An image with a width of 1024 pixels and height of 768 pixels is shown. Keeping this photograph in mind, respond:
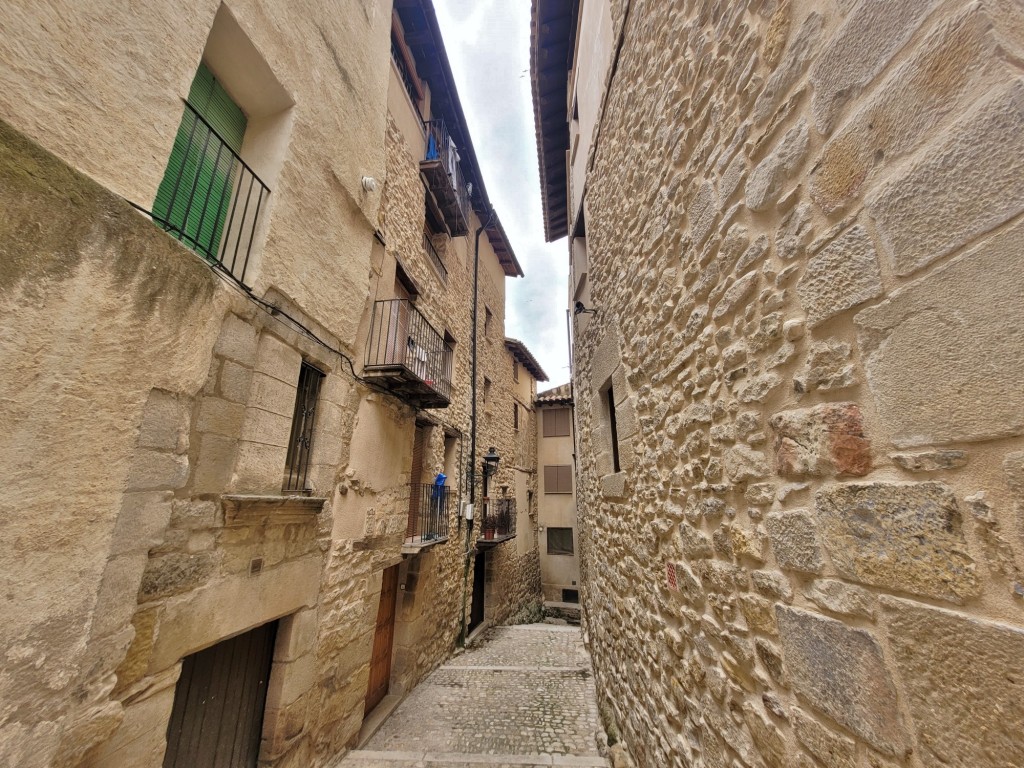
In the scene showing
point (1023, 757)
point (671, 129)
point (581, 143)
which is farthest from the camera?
point (581, 143)

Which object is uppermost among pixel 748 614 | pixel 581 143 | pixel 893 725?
pixel 581 143

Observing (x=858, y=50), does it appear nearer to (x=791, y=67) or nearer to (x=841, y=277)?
(x=791, y=67)

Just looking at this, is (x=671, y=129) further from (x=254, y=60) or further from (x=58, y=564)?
(x=58, y=564)

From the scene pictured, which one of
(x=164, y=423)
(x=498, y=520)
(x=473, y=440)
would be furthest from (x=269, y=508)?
(x=498, y=520)

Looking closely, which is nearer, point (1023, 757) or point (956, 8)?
point (1023, 757)

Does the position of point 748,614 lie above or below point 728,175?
below

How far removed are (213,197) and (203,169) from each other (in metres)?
0.22

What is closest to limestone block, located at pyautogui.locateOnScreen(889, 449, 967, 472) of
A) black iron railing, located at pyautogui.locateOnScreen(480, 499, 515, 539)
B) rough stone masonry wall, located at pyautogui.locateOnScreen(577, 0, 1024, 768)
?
rough stone masonry wall, located at pyautogui.locateOnScreen(577, 0, 1024, 768)

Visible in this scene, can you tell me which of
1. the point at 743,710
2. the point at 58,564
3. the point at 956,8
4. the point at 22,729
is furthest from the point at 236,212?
the point at 743,710

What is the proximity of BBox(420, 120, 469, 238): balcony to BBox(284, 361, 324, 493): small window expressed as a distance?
4940 mm

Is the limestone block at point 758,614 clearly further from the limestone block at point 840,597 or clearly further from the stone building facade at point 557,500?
the stone building facade at point 557,500

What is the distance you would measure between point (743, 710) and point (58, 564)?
2933 millimetres

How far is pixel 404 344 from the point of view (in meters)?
5.74

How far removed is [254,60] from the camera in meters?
3.19
